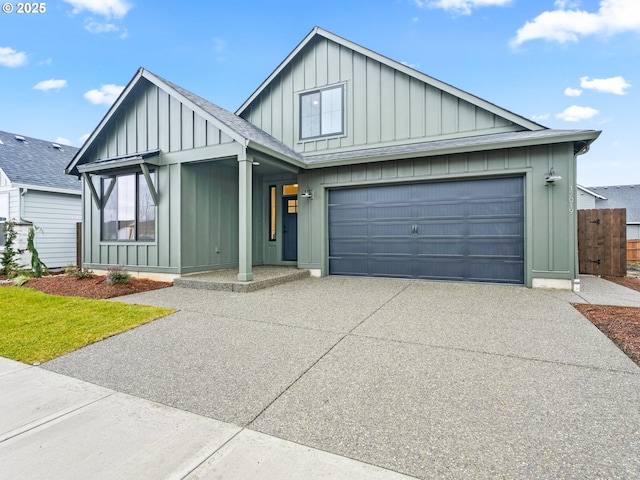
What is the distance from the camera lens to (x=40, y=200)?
1111 centimetres

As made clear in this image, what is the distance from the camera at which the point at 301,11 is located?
11.7 metres

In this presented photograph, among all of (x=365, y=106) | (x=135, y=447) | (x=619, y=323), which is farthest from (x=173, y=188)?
(x=619, y=323)

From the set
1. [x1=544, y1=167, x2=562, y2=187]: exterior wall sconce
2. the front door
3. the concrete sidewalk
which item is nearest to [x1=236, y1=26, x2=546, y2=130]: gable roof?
[x1=544, y1=167, x2=562, y2=187]: exterior wall sconce

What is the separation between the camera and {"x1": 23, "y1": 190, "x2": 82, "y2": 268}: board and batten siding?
35.8 ft

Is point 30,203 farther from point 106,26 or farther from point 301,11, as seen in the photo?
point 301,11

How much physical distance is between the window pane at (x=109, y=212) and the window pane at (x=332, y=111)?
19.5 feet

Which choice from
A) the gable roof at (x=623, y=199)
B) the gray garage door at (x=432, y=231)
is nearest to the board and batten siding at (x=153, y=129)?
the gray garage door at (x=432, y=231)

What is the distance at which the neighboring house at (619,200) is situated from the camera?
2173 cm

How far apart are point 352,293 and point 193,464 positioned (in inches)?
185

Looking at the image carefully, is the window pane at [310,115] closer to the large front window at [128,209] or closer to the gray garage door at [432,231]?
the gray garage door at [432,231]

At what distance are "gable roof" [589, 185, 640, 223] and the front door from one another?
2447 cm

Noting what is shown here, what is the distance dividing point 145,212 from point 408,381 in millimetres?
7670

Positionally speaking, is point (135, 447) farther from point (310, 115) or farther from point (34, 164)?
point (34, 164)

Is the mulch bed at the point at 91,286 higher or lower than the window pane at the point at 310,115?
lower
